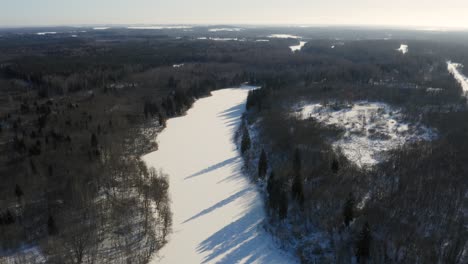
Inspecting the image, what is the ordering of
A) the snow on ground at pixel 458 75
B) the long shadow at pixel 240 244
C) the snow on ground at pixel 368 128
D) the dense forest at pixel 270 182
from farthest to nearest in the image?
the snow on ground at pixel 458 75 → the snow on ground at pixel 368 128 → the long shadow at pixel 240 244 → the dense forest at pixel 270 182

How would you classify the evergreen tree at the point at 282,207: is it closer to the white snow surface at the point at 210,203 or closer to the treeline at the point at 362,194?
the treeline at the point at 362,194

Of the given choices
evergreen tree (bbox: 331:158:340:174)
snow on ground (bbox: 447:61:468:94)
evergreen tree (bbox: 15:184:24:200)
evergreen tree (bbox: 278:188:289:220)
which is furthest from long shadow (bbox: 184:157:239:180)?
snow on ground (bbox: 447:61:468:94)

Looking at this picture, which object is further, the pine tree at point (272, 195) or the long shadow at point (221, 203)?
the long shadow at point (221, 203)

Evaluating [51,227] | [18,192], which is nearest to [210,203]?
[51,227]

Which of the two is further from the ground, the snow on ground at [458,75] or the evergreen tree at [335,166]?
the snow on ground at [458,75]

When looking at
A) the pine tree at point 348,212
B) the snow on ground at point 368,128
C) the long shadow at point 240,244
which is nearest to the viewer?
the long shadow at point 240,244

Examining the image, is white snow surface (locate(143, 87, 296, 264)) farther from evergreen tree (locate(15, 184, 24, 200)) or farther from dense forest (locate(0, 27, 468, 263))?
evergreen tree (locate(15, 184, 24, 200))

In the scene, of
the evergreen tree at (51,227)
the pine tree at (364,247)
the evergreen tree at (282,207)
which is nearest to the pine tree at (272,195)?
the evergreen tree at (282,207)
